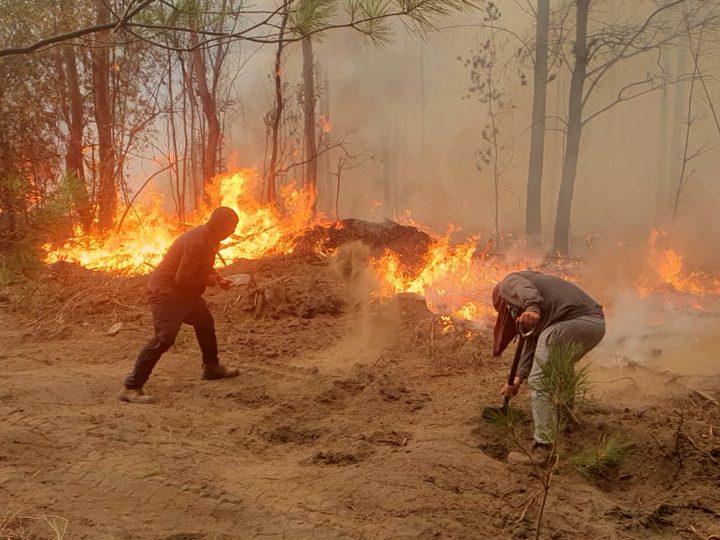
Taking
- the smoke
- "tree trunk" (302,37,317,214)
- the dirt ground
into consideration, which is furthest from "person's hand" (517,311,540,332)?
the smoke

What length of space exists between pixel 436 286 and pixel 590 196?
73.2 feet

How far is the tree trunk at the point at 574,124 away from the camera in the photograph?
571 inches

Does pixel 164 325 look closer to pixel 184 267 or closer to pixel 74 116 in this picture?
pixel 184 267

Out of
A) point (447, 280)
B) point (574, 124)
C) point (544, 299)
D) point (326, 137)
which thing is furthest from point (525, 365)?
point (326, 137)

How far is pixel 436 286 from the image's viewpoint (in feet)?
32.5

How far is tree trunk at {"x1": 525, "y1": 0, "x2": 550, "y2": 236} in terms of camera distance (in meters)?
16.0

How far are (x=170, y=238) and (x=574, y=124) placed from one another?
11.0 m

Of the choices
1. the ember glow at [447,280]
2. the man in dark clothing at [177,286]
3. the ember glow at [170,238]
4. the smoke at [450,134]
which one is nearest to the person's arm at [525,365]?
the man in dark clothing at [177,286]

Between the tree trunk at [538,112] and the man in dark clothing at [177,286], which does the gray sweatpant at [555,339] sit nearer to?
the man in dark clothing at [177,286]

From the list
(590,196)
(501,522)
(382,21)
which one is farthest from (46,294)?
(590,196)

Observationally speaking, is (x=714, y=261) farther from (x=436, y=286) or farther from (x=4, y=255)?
(x=4, y=255)

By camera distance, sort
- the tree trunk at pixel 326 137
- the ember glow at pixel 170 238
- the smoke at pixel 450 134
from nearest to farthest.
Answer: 1. the ember glow at pixel 170 238
2. the smoke at pixel 450 134
3. the tree trunk at pixel 326 137

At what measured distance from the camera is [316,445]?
14.5 ft

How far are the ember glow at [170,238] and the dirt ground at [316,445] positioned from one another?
2.97 meters
